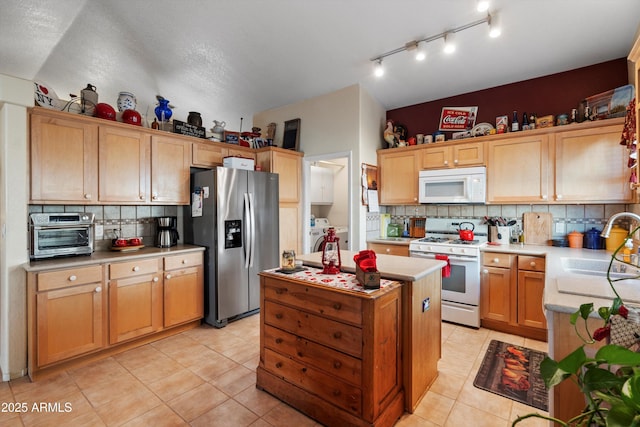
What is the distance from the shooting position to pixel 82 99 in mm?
2803

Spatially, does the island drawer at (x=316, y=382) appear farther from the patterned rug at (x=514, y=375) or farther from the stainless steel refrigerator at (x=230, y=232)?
the stainless steel refrigerator at (x=230, y=232)

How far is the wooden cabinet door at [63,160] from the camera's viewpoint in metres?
2.41

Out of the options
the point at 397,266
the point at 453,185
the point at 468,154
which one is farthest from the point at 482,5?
the point at 397,266

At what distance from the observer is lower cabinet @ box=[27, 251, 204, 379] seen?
225cm

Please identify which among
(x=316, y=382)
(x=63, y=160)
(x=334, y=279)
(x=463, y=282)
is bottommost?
(x=316, y=382)

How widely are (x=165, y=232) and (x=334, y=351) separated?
8.23ft

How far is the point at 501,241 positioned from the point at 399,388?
7.85 feet

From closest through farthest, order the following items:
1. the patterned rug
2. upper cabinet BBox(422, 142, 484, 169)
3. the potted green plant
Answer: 1. the potted green plant
2. the patterned rug
3. upper cabinet BBox(422, 142, 484, 169)

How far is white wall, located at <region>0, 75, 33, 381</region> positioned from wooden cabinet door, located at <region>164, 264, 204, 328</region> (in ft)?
3.40

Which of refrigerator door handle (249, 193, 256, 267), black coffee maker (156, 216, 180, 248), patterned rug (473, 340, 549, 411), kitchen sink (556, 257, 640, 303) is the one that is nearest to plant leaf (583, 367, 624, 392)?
kitchen sink (556, 257, 640, 303)

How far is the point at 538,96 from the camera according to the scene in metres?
3.40

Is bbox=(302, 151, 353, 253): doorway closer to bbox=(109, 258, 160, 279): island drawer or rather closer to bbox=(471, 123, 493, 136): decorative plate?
bbox=(471, 123, 493, 136): decorative plate

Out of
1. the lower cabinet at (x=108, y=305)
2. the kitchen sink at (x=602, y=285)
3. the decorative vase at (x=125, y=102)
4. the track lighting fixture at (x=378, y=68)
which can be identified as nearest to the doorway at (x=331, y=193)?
the track lighting fixture at (x=378, y=68)

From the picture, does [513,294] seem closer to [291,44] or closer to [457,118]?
[457,118]
